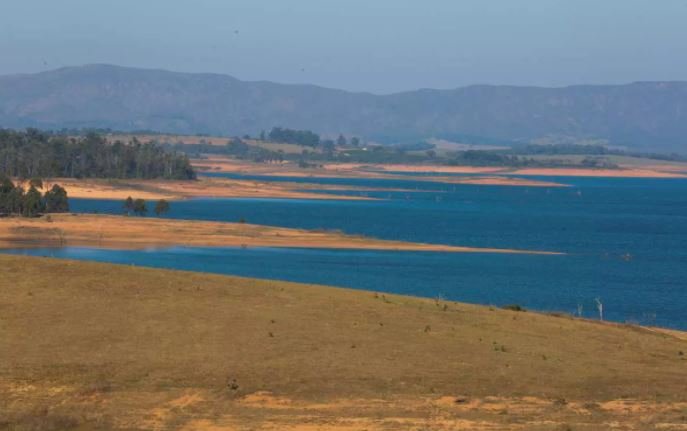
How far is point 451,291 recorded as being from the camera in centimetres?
8200

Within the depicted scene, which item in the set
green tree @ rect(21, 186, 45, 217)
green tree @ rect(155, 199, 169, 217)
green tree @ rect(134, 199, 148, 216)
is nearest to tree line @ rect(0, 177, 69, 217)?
green tree @ rect(21, 186, 45, 217)

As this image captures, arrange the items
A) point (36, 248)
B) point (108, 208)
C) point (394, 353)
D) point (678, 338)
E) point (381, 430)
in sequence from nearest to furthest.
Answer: point (381, 430), point (394, 353), point (678, 338), point (36, 248), point (108, 208)

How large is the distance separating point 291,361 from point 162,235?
8521 centimetres

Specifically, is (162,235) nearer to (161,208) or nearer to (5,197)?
(5,197)

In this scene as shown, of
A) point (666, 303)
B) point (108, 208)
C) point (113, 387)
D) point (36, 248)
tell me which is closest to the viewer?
point (113, 387)

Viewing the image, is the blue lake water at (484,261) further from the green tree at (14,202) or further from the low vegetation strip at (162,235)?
the green tree at (14,202)

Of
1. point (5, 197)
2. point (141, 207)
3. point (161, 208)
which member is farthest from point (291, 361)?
point (161, 208)

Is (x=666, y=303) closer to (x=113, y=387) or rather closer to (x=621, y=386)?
(x=621, y=386)

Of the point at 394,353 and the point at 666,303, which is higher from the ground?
the point at 394,353

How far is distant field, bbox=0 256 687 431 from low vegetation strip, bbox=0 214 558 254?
6631 centimetres

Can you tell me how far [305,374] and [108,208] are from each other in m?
136

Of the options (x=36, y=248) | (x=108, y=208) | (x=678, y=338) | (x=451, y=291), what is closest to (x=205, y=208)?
(x=108, y=208)

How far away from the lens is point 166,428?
99.5 ft

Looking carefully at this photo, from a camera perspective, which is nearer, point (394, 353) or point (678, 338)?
point (394, 353)
